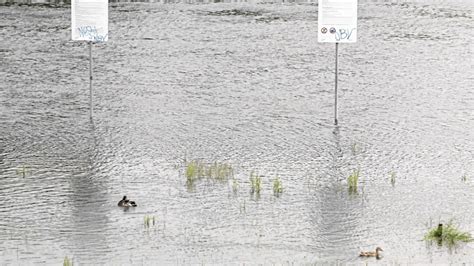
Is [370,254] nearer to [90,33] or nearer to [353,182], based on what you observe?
[353,182]

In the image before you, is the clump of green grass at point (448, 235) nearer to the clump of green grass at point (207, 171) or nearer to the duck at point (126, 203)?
the duck at point (126, 203)

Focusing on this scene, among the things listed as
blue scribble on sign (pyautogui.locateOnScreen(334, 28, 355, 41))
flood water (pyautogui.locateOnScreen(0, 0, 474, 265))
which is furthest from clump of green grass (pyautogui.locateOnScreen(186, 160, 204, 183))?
blue scribble on sign (pyautogui.locateOnScreen(334, 28, 355, 41))

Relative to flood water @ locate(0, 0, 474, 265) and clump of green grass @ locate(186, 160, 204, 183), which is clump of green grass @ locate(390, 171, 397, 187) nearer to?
flood water @ locate(0, 0, 474, 265)

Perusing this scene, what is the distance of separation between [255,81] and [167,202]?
399 inches


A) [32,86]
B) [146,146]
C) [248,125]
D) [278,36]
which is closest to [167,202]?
[146,146]

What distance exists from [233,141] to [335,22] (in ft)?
8.84

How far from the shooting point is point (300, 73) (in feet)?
86.6

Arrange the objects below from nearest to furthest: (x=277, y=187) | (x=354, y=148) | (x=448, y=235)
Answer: (x=448, y=235) < (x=277, y=187) < (x=354, y=148)

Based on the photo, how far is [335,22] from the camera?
66.5ft

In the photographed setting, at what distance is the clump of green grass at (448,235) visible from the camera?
13.8 meters

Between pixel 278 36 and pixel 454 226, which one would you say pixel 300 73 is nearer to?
pixel 278 36

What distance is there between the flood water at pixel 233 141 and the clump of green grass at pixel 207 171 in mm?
272

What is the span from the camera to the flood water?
13961mm

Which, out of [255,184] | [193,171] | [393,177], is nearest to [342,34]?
[393,177]
